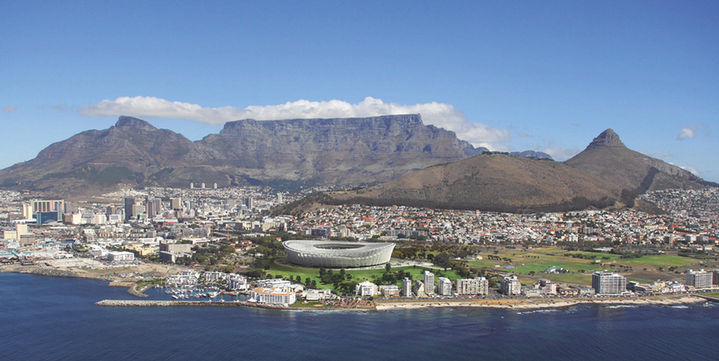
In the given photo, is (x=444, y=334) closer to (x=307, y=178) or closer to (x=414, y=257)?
(x=414, y=257)

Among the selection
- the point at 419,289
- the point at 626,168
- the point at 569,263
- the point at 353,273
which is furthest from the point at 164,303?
the point at 626,168

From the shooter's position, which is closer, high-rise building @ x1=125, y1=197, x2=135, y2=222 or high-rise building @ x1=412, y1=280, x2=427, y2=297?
high-rise building @ x1=412, y1=280, x2=427, y2=297

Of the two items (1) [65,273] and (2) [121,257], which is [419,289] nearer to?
(1) [65,273]

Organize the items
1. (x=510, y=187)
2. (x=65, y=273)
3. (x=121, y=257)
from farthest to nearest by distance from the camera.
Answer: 1. (x=510, y=187)
2. (x=121, y=257)
3. (x=65, y=273)

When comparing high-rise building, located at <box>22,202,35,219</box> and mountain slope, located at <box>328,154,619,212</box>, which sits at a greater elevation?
mountain slope, located at <box>328,154,619,212</box>

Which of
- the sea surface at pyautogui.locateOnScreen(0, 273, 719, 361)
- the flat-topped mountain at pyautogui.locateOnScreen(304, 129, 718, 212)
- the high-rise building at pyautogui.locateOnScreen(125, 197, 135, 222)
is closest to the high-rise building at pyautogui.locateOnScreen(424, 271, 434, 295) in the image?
the sea surface at pyautogui.locateOnScreen(0, 273, 719, 361)

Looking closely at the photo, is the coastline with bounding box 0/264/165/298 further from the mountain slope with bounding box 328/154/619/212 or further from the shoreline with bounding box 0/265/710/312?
the mountain slope with bounding box 328/154/619/212

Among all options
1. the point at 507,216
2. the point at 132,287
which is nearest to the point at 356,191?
the point at 507,216
